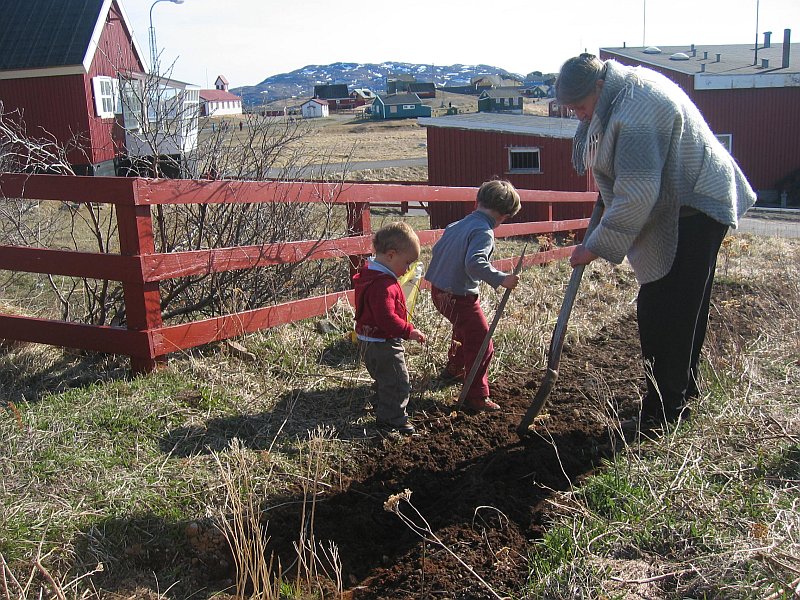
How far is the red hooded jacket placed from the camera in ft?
13.0

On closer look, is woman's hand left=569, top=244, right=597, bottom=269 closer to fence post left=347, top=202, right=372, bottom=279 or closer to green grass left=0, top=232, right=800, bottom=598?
green grass left=0, top=232, right=800, bottom=598

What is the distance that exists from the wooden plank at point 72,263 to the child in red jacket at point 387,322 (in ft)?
4.30

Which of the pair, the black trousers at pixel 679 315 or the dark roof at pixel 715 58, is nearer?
the black trousers at pixel 679 315

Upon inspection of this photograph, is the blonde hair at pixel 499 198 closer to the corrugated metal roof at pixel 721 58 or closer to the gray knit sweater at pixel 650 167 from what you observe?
the gray knit sweater at pixel 650 167

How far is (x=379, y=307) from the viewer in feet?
13.1

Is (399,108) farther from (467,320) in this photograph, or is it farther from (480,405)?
(480,405)

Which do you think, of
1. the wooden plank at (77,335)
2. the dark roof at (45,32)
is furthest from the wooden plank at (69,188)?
the dark roof at (45,32)

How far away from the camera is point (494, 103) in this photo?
9288 centimetres

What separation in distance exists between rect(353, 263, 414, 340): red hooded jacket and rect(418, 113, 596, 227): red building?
559 inches

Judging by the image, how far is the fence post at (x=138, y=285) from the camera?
4.25m

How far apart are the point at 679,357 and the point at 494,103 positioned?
305 ft

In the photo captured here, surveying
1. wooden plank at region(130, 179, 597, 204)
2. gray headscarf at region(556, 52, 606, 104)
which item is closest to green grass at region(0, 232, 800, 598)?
wooden plank at region(130, 179, 597, 204)

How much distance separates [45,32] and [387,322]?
26787mm

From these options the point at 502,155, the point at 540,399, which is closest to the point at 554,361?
the point at 540,399
